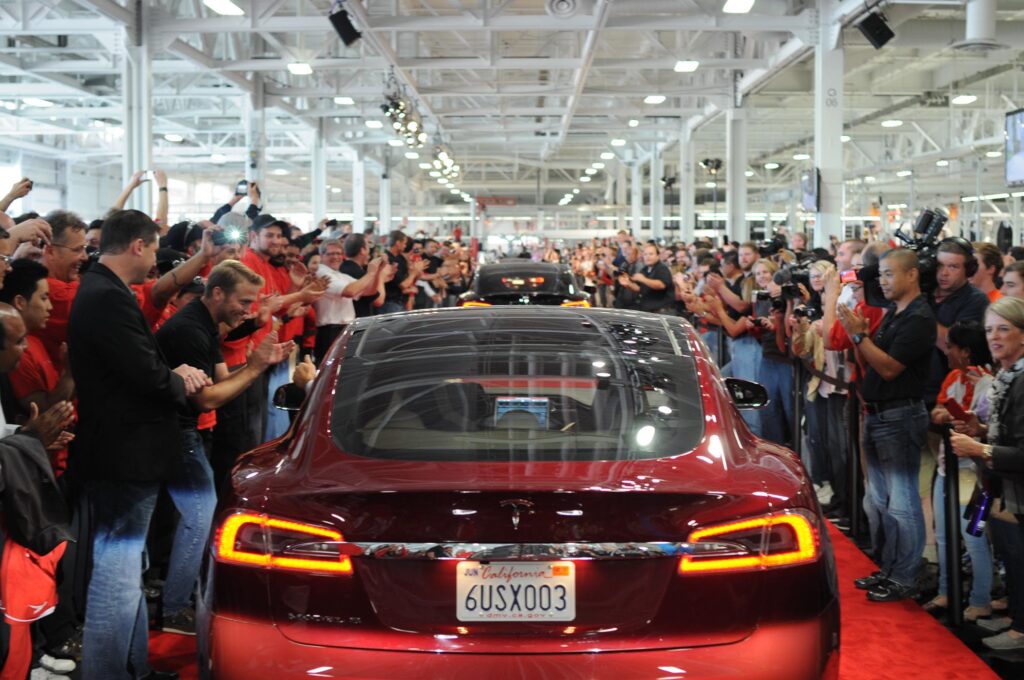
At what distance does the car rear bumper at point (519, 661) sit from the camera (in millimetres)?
2553

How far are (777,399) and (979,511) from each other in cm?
350

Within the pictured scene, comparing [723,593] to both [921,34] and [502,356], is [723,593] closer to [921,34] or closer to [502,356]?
[502,356]

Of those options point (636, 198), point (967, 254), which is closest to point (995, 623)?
point (967, 254)

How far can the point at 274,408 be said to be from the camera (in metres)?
7.39

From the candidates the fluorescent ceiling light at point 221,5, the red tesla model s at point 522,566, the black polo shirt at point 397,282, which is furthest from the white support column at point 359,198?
the red tesla model s at point 522,566

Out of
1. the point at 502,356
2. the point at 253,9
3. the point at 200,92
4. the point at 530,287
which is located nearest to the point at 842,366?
the point at 502,356

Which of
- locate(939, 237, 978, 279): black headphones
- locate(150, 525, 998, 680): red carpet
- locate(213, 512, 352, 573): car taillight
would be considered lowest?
locate(150, 525, 998, 680): red carpet

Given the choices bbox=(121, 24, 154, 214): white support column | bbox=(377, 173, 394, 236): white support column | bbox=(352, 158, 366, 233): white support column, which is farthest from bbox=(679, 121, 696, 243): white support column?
bbox=(121, 24, 154, 214): white support column

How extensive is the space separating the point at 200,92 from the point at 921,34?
52.7 ft

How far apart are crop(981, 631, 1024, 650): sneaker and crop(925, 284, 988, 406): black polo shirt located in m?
1.49

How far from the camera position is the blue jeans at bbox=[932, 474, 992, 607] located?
494 cm

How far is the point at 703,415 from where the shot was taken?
10.3ft

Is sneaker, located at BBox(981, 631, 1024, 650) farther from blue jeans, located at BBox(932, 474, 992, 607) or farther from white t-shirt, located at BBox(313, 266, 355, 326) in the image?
white t-shirt, located at BBox(313, 266, 355, 326)

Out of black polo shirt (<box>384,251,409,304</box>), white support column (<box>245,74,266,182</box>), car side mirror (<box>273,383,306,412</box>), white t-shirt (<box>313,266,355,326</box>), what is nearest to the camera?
car side mirror (<box>273,383,306,412</box>)
